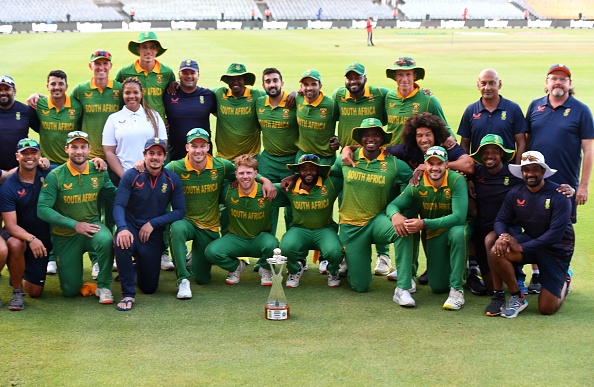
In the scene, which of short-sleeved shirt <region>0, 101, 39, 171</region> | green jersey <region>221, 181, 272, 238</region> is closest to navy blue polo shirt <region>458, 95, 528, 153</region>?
green jersey <region>221, 181, 272, 238</region>

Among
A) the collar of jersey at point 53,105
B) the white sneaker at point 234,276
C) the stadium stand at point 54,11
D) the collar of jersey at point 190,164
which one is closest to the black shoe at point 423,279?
the white sneaker at point 234,276

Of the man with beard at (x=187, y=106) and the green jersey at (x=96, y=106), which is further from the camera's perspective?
the man with beard at (x=187, y=106)

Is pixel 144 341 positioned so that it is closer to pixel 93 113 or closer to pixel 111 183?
pixel 111 183

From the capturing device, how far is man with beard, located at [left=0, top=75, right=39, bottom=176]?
8609mm

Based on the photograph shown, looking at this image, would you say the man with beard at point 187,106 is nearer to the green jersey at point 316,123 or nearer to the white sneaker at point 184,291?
the green jersey at point 316,123

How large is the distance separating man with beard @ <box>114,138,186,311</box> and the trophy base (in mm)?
1443

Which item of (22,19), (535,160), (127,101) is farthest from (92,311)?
(22,19)

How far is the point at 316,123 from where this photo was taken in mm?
9109

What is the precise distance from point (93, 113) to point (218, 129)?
55.9 inches

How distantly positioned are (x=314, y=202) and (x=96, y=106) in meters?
2.62

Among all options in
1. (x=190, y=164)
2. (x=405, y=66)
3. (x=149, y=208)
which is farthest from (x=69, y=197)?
(x=405, y=66)

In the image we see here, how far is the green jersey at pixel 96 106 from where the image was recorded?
9031 millimetres

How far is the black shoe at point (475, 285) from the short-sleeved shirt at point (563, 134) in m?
1.22

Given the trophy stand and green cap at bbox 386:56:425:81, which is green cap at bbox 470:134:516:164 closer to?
green cap at bbox 386:56:425:81
